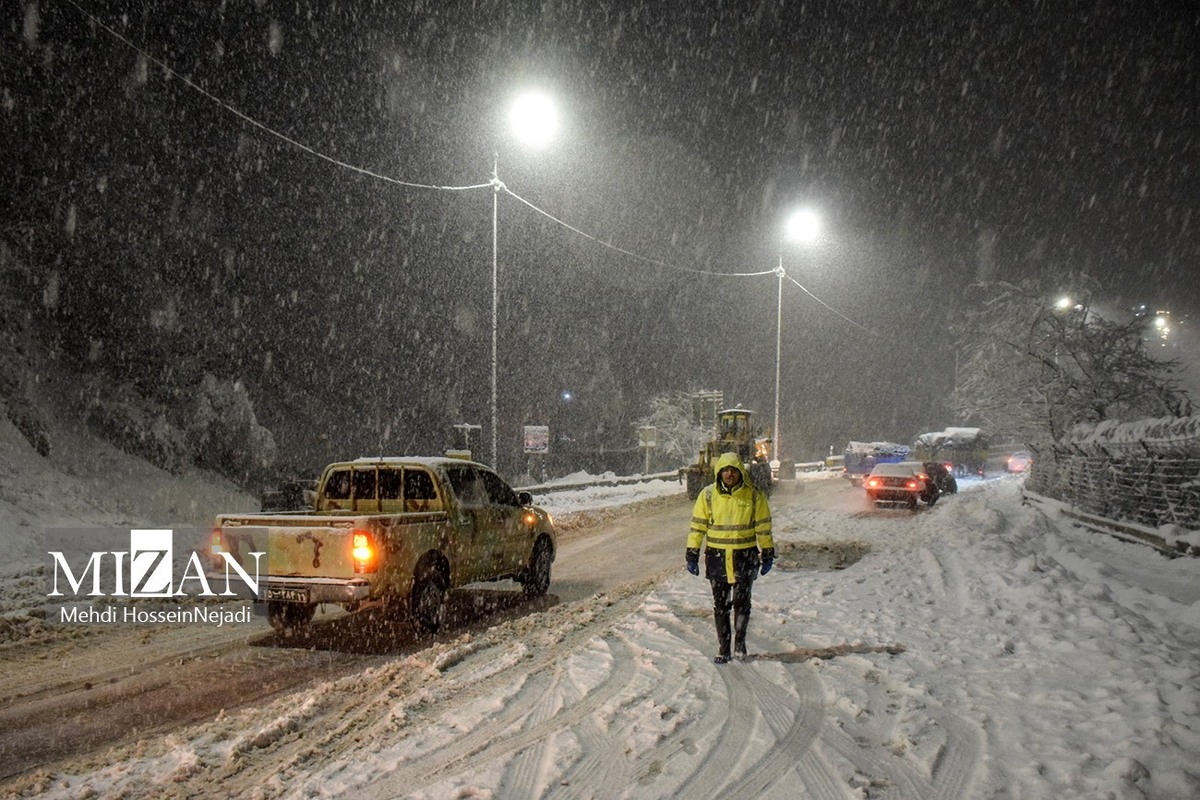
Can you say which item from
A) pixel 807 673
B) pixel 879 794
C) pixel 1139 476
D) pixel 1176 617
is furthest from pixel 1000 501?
pixel 879 794

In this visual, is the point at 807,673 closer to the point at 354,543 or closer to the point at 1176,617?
the point at 354,543

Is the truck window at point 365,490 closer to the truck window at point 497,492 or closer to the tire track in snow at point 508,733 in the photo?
the truck window at point 497,492

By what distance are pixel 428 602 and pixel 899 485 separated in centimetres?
1850

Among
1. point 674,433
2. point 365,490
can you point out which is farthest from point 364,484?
point 674,433

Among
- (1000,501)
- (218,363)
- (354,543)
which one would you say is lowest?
(1000,501)

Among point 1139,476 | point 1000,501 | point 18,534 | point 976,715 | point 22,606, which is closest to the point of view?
point 976,715

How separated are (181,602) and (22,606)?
170 centimetres

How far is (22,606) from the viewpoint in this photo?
958 centimetres

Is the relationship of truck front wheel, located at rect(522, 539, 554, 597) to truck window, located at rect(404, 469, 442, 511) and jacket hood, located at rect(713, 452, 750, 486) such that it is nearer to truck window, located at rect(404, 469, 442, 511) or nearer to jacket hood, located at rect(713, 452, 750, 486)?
truck window, located at rect(404, 469, 442, 511)

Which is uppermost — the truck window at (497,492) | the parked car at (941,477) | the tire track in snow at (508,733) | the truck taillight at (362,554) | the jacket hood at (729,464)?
Answer: the jacket hood at (729,464)

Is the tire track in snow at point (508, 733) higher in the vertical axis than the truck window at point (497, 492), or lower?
lower

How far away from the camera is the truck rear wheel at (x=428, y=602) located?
8242 millimetres

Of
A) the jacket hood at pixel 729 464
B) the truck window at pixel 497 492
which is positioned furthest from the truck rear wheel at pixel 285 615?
the jacket hood at pixel 729 464

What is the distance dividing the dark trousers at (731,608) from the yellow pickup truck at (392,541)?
10.5 ft
